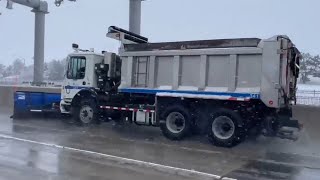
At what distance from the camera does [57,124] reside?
15.0 meters

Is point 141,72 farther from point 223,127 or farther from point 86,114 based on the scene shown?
point 223,127

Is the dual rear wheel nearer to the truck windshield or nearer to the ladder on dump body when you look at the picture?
the ladder on dump body

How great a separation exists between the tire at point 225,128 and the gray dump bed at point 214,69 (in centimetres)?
48

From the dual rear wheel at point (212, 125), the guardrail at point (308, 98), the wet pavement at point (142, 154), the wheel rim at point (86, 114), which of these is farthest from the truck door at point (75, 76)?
the guardrail at point (308, 98)

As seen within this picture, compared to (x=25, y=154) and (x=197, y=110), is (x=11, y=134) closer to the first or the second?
(x=25, y=154)

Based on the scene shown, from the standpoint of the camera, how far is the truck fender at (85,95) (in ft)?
46.3

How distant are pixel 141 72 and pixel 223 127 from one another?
3.49 m

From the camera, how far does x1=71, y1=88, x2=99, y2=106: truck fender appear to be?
14117 millimetres

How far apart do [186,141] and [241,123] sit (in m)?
1.98

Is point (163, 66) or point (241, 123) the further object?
point (163, 66)

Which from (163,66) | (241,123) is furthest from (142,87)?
(241,123)

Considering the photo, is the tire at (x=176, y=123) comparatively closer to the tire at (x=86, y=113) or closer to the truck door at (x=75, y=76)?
the tire at (x=86, y=113)

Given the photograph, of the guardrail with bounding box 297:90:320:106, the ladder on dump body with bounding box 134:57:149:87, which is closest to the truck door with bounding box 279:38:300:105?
the guardrail with bounding box 297:90:320:106

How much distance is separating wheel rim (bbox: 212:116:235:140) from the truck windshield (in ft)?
19.1
